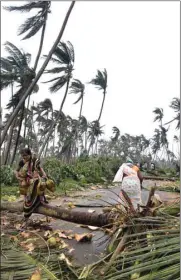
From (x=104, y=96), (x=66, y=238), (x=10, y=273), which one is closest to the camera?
(x=10, y=273)

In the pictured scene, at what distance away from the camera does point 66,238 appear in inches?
192

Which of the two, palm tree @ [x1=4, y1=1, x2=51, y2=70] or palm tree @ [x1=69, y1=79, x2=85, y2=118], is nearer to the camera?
palm tree @ [x1=4, y1=1, x2=51, y2=70]

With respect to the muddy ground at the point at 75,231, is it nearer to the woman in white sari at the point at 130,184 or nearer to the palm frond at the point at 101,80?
the woman in white sari at the point at 130,184

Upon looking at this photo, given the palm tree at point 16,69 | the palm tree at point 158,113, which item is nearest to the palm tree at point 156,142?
the palm tree at point 158,113

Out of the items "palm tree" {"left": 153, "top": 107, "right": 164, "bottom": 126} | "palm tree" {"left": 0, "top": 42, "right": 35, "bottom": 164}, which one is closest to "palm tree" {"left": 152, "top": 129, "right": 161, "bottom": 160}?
"palm tree" {"left": 153, "top": 107, "right": 164, "bottom": 126}

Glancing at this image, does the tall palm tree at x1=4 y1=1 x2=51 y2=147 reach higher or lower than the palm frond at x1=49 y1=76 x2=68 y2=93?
higher

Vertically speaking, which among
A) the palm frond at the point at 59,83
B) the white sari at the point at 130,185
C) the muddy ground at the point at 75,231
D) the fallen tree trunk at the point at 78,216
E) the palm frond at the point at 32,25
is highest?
the palm frond at the point at 32,25

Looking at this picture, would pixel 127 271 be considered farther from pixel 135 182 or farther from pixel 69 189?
pixel 69 189

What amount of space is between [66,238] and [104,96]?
19340 millimetres

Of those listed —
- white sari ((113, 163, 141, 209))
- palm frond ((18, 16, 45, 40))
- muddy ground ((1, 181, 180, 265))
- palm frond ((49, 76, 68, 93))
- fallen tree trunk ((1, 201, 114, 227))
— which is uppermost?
palm frond ((18, 16, 45, 40))

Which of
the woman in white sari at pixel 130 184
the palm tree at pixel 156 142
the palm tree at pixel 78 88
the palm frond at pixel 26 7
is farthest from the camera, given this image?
the palm tree at pixel 156 142

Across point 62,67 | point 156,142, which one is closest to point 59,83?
point 62,67

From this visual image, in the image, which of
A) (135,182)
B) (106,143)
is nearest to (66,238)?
(135,182)

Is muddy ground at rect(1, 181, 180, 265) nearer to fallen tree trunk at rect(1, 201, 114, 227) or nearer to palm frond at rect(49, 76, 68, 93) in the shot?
fallen tree trunk at rect(1, 201, 114, 227)
